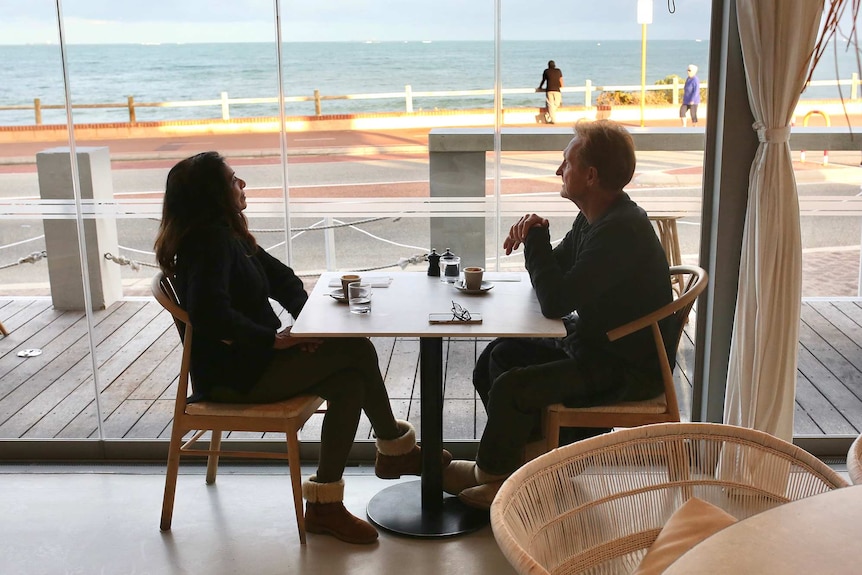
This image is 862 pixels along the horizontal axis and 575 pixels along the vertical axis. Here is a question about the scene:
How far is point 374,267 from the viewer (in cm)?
348

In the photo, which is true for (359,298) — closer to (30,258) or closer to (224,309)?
(224,309)

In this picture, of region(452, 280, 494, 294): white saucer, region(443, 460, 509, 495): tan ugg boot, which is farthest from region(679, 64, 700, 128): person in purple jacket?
region(443, 460, 509, 495): tan ugg boot

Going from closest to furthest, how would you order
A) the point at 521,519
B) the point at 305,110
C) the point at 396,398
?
the point at 521,519, the point at 305,110, the point at 396,398

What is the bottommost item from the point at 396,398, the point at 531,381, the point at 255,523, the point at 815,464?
the point at 255,523

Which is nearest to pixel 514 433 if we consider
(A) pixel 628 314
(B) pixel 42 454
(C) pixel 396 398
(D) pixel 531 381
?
(D) pixel 531 381

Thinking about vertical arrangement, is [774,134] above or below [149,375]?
above

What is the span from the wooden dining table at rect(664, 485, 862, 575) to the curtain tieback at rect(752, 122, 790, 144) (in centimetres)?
203

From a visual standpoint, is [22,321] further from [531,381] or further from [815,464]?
[815,464]

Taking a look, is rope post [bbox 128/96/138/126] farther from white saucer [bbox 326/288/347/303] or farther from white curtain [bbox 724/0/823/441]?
white curtain [bbox 724/0/823/441]

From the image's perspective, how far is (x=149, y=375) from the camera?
3639 millimetres

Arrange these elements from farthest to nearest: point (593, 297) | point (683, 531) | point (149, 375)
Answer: point (149, 375) → point (593, 297) → point (683, 531)

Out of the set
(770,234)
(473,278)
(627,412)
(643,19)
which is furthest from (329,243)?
(770,234)

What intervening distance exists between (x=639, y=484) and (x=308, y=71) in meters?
2.15

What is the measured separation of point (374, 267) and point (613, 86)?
1112 millimetres
